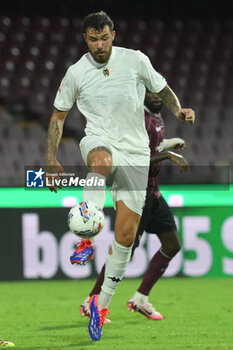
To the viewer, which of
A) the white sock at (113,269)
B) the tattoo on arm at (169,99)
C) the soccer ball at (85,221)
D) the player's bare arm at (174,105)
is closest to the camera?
the soccer ball at (85,221)

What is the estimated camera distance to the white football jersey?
15.5 feet

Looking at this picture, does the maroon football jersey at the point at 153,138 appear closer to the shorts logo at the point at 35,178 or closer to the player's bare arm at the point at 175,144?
the player's bare arm at the point at 175,144

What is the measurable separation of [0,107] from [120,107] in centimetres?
800

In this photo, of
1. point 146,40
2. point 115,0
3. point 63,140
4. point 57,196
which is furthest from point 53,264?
point 115,0

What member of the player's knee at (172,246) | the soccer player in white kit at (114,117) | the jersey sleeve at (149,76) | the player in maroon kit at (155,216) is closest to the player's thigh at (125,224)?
the soccer player in white kit at (114,117)

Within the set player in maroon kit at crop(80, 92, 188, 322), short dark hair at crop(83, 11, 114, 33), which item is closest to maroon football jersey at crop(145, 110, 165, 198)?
player in maroon kit at crop(80, 92, 188, 322)

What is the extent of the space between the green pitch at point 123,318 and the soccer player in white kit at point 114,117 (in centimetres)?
36

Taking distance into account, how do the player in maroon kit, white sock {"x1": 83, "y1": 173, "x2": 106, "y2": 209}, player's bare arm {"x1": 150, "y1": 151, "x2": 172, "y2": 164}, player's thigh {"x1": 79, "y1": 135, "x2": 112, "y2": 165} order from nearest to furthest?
white sock {"x1": 83, "y1": 173, "x2": 106, "y2": 209} < player's thigh {"x1": 79, "y1": 135, "x2": 112, "y2": 165} < player's bare arm {"x1": 150, "y1": 151, "x2": 172, "y2": 164} < the player in maroon kit

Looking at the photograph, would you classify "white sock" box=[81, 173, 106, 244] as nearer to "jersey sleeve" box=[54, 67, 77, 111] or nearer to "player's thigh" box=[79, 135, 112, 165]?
Answer: "player's thigh" box=[79, 135, 112, 165]

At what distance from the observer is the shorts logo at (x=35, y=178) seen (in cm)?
507

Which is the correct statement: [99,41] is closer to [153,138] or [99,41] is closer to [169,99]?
[169,99]

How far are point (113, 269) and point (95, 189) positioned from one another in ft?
2.06

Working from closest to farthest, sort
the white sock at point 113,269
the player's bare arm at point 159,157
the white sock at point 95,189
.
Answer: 1. the white sock at point 95,189
2. the white sock at point 113,269
3. the player's bare arm at point 159,157

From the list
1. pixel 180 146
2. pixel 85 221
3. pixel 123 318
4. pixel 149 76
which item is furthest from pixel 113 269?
pixel 180 146
